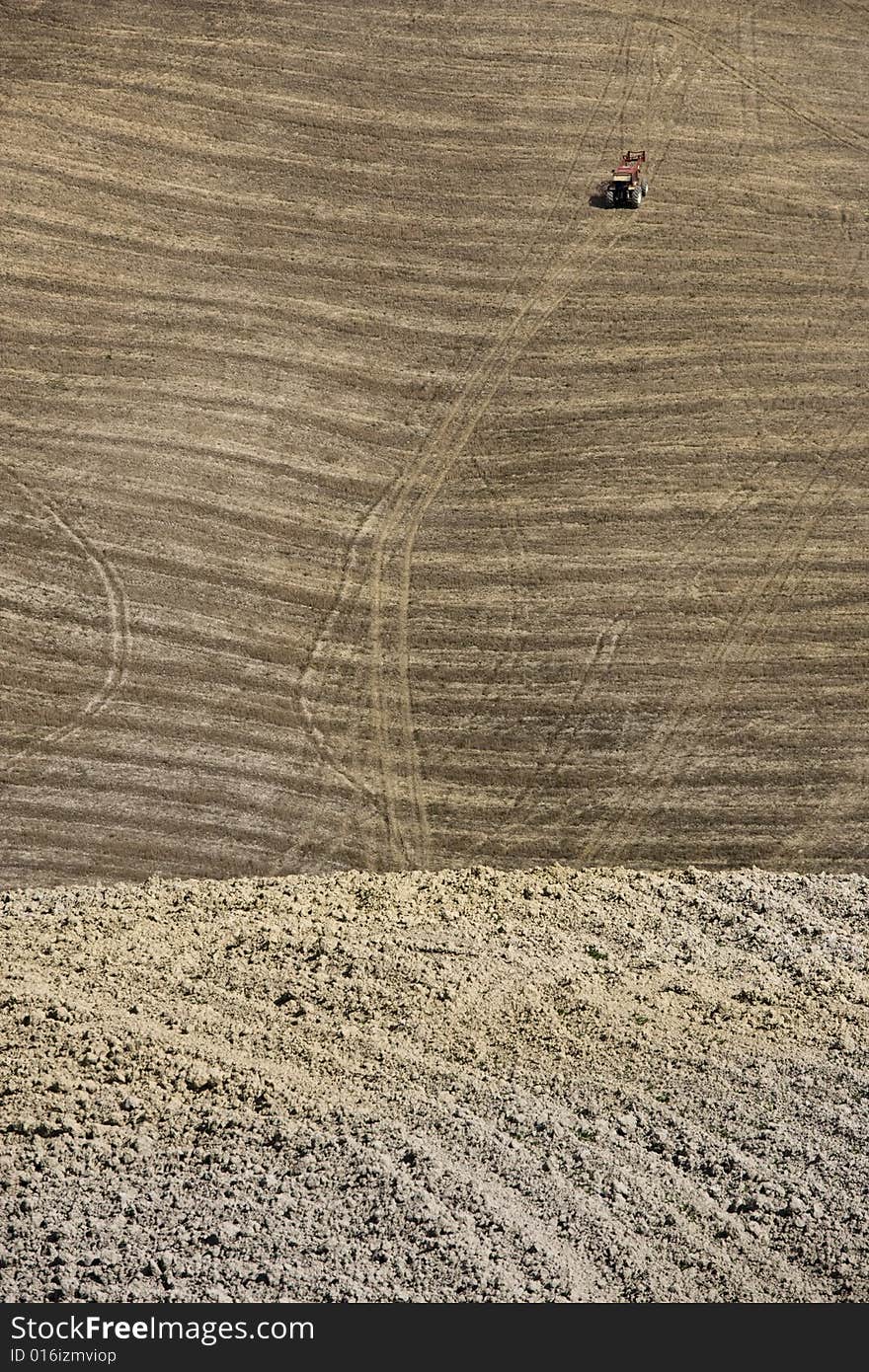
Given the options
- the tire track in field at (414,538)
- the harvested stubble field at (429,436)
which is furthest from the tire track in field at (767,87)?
the tire track in field at (414,538)

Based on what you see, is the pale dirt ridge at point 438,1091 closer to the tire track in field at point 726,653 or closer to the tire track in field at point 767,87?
the tire track in field at point 726,653

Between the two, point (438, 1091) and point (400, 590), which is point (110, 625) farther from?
point (438, 1091)


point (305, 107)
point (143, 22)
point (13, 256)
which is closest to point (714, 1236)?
point (13, 256)

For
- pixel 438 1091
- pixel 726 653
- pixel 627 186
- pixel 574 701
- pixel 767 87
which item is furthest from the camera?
pixel 767 87

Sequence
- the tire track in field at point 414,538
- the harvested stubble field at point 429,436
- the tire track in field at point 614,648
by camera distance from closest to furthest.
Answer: the tire track in field at point 614,648 < the tire track in field at point 414,538 < the harvested stubble field at point 429,436

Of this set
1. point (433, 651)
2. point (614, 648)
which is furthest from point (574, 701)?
point (433, 651)

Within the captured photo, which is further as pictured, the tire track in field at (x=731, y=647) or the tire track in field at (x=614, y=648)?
the tire track in field at (x=731, y=647)

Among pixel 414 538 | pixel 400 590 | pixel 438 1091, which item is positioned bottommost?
pixel 438 1091

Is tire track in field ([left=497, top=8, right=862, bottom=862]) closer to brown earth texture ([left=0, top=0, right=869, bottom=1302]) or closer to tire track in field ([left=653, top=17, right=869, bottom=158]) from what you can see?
brown earth texture ([left=0, top=0, right=869, bottom=1302])

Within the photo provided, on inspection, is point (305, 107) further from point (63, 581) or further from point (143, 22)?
point (63, 581)
